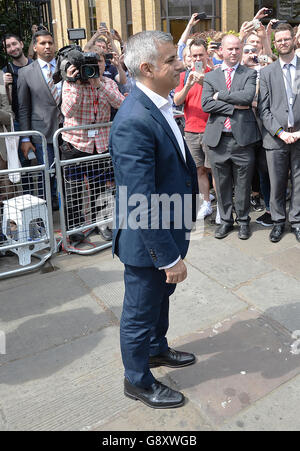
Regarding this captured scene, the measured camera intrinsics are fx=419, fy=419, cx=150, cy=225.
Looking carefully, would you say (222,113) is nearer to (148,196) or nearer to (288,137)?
(288,137)

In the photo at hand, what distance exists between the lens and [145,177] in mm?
1974

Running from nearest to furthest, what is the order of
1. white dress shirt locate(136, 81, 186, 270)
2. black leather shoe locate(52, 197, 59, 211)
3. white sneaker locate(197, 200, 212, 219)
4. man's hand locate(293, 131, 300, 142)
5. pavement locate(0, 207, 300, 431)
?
white dress shirt locate(136, 81, 186, 270) < pavement locate(0, 207, 300, 431) < man's hand locate(293, 131, 300, 142) < white sneaker locate(197, 200, 212, 219) < black leather shoe locate(52, 197, 59, 211)

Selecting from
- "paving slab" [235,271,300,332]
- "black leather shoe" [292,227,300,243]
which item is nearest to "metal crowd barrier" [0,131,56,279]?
"paving slab" [235,271,300,332]

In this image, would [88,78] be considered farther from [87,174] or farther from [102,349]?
[102,349]

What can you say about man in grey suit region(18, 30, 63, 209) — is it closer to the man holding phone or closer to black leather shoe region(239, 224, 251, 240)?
the man holding phone

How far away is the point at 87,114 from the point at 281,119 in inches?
80.4

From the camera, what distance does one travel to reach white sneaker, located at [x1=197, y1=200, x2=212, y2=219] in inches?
206

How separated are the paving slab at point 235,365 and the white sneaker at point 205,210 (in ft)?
6.94

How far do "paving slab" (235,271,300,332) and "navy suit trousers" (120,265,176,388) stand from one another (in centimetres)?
127

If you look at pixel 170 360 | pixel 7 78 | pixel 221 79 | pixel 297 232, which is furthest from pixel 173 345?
pixel 7 78

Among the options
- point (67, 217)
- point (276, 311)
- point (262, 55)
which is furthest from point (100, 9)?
point (276, 311)

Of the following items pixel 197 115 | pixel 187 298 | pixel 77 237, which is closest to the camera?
pixel 187 298

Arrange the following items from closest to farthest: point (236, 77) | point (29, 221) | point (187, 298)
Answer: point (187, 298) < point (29, 221) < point (236, 77)

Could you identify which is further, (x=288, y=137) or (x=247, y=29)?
(x=247, y=29)
